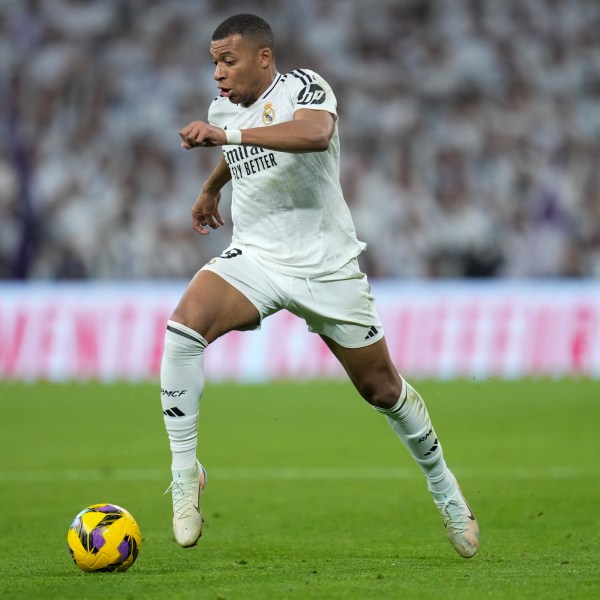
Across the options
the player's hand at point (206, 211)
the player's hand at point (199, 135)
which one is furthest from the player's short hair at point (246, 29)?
the player's hand at point (206, 211)

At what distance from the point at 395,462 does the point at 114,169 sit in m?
12.7

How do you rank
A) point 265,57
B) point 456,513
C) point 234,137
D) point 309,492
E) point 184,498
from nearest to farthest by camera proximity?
point 234,137
point 184,498
point 265,57
point 456,513
point 309,492

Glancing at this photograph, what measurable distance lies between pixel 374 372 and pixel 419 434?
0.39 m

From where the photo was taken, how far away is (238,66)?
5629mm

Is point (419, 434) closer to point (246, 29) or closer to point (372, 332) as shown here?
point (372, 332)

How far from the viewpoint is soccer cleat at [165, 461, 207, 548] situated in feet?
17.4

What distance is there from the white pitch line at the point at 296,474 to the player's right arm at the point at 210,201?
3241 millimetres

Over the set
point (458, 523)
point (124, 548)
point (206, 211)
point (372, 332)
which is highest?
point (206, 211)

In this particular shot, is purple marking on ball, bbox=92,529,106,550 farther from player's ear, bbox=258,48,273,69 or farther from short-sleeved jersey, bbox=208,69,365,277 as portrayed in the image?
player's ear, bbox=258,48,273,69

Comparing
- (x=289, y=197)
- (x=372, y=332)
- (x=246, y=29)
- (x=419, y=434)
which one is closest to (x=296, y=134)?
(x=289, y=197)

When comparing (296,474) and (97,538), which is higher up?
(97,538)

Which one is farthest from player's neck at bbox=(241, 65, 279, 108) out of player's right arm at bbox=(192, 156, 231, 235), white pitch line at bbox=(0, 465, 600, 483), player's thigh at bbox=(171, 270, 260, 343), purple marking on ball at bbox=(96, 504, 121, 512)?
white pitch line at bbox=(0, 465, 600, 483)

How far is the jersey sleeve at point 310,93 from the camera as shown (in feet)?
18.2

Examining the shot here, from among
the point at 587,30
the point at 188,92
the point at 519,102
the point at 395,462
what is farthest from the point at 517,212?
the point at 395,462
